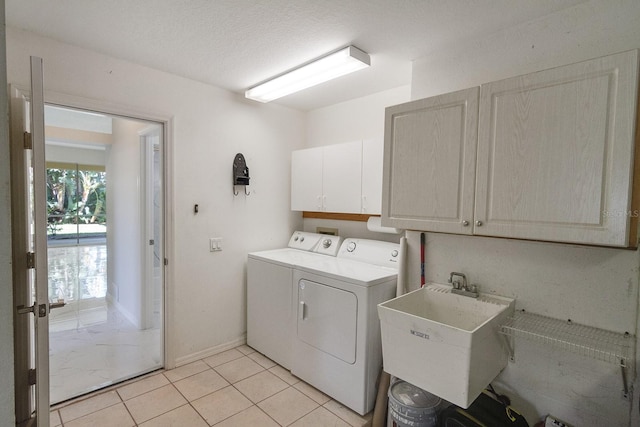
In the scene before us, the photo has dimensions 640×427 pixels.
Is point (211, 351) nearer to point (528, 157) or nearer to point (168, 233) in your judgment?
point (168, 233)

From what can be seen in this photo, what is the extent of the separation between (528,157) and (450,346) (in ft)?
3.09

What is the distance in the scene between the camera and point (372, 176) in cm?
261

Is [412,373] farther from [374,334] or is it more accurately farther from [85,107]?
[85,107]

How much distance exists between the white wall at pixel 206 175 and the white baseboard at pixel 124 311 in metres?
1.21

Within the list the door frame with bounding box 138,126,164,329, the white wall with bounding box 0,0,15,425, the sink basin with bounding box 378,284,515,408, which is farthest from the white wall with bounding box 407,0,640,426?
the door frame with bounding box 138,126,164,329

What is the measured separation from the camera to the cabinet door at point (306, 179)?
10.1 feet

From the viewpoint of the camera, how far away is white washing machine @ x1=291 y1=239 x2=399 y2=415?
213 centimetres

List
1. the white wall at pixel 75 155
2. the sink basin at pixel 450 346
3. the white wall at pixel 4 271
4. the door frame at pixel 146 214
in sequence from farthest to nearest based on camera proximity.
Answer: the white wall at pixel 75 155
the door frame at pixel 146 214
the sink basin at pixel 450 346
the white wall at pixel 4 271

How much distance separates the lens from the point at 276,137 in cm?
339

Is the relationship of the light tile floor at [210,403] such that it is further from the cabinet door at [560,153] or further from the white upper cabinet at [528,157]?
the cabinet door at [560,153]

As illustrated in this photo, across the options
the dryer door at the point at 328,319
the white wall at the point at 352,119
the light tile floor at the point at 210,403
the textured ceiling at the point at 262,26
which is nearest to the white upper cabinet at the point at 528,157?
the textured ceiling at the point at 262,26

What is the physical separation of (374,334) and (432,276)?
0.56m

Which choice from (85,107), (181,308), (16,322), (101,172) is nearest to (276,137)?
(85,107)

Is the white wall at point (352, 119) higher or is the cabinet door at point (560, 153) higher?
the white wall at point (352, 119)
